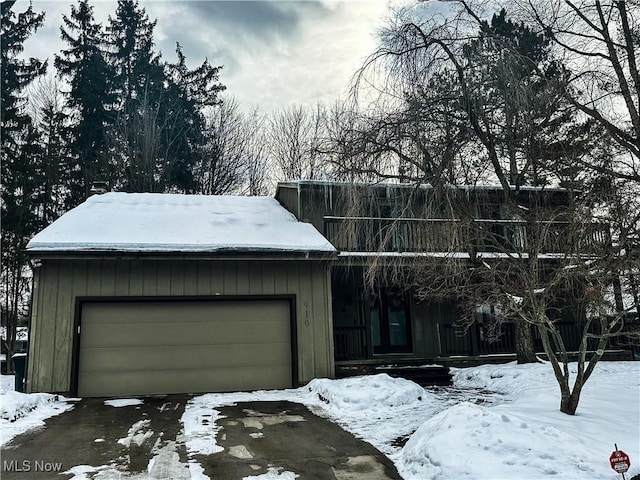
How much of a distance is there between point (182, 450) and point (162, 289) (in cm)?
486

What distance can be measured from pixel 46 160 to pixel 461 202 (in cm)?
1892

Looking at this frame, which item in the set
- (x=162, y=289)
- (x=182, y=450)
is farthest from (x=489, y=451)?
(x=162, y=289)

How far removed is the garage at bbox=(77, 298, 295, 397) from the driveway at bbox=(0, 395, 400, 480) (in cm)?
191

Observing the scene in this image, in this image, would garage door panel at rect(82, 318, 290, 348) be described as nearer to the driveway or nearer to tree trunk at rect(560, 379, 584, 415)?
the driveway

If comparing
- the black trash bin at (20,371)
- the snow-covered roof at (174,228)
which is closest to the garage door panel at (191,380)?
the black trash bin at (20,371)

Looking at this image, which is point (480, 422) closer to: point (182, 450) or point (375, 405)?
point (375, 405)

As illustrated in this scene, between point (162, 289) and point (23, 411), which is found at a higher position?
point (162, 289)

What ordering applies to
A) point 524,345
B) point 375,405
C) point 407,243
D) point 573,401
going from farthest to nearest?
point 524,345
point 407,243
point 375,405
point 573,401

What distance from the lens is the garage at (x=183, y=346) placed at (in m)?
9.16

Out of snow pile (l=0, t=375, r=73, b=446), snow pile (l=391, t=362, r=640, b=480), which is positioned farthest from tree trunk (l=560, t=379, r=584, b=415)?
snow pile (l=0, t=375, r=73, b=446)

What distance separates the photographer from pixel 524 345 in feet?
36.5

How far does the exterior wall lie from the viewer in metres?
8.90

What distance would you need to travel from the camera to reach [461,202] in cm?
820

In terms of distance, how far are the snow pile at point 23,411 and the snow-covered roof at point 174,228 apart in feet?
8.56
